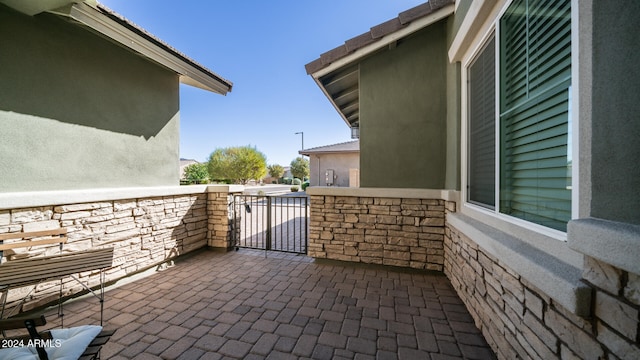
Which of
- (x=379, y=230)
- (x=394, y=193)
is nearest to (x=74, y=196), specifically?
(x=379, y=230)

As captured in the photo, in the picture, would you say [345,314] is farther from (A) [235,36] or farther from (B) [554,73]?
(A) [235,36]

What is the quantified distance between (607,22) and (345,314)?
324cm

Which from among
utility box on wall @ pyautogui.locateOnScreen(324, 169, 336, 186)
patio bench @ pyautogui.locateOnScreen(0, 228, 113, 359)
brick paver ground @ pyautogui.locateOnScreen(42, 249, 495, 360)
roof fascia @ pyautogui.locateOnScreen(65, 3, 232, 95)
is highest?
roof fascia @ pyautogui.locateOnScreen(65, 3, 232, 95)

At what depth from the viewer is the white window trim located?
1.45 metres

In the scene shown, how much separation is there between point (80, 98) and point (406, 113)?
5390mm

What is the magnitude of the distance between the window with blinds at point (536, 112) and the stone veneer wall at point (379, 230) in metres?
1.62

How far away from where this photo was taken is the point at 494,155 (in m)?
2.63

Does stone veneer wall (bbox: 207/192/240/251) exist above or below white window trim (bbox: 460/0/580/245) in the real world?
below

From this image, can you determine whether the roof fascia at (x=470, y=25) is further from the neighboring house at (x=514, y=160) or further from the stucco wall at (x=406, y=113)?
the stucco wall at (x=406, y=113)

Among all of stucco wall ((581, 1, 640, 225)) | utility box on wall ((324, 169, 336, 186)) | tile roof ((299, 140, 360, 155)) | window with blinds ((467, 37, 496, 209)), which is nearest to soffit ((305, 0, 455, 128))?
window with blinds ((467, 37, 496, 209))

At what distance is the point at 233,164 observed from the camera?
22.2 meters

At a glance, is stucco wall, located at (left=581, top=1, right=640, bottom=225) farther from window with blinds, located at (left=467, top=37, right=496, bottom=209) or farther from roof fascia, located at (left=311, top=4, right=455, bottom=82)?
roof fascia, located at (left=311, top=4, right=455, bottom=82)

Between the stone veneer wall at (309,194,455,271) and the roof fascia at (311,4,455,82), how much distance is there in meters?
2.49

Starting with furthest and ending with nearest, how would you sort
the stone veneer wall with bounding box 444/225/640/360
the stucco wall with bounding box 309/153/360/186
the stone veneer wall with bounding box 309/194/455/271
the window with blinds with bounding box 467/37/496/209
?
the stucco wall with bounding box 309/153/360/186 → the stone veneer wall with bounding box 309/194/455/271 → the window with blinds with bounding box 467/37/496/209 → the stone veneer wall with bounding box 444/225/640/360
